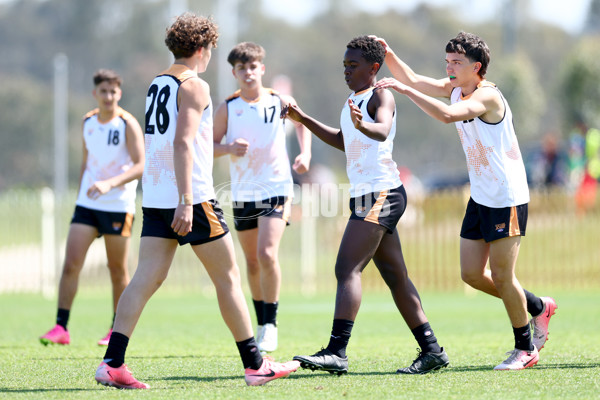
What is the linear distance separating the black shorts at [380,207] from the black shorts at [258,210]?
67.4 inches

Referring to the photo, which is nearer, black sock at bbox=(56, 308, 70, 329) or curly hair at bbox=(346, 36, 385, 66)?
curly hair at bbox=(346, 36, 385, 66)

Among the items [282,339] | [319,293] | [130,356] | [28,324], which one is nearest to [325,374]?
[130,356]

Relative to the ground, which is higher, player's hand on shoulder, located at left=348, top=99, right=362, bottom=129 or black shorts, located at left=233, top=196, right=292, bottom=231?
player's hand on shoulder, located at left=348, top=99, right=362, bottom=129

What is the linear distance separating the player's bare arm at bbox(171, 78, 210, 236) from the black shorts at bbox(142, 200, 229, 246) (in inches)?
4.1

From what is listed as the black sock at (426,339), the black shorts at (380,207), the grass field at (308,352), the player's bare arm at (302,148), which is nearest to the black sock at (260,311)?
the grass field at (308,352)

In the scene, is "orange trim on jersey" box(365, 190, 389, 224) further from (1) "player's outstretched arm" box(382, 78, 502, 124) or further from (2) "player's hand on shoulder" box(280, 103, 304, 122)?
(2) "player's hand on shoulder" box(280, 103, 304, 122)

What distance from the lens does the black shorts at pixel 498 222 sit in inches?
248

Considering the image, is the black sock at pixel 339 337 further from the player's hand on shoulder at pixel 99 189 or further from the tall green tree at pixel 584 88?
the tall green tree at pixel 584 88

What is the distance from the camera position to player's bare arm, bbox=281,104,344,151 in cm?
636

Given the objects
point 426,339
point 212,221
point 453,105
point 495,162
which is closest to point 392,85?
point 453,105

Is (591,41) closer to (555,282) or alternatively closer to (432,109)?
(555,282)

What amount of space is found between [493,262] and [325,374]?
142 cm

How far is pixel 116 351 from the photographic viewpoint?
5633 millimetres

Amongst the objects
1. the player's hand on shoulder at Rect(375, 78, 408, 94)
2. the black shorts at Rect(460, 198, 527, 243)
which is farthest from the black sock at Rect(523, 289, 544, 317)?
the player's hand on shoulder at Rect(375, 78, 408, 94)
